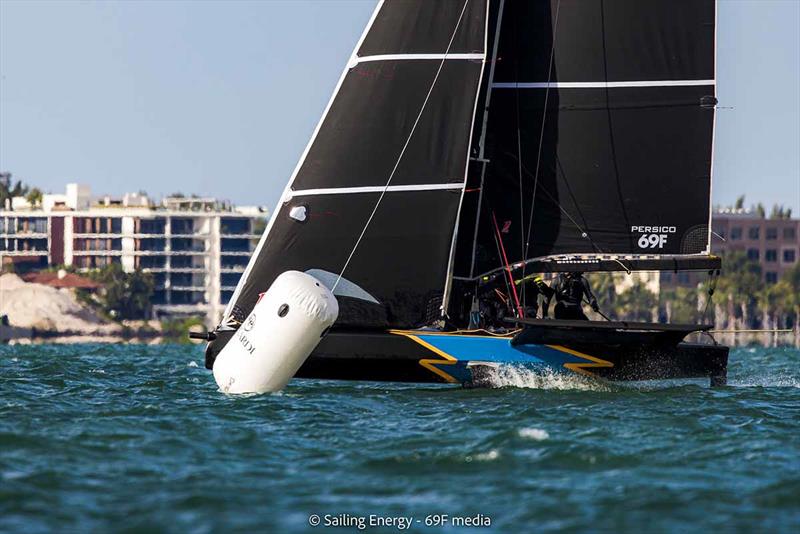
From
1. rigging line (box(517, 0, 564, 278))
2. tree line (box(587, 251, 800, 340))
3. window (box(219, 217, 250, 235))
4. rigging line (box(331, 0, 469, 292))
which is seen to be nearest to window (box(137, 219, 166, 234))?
window (box(219, 217, 250, 235))

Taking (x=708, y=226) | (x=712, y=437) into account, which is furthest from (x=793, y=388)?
(x=712, y=437)

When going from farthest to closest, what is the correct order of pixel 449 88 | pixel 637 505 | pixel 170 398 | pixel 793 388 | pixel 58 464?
pixel 793 388, pixel 449 88, pixel 170 398, pixel 58 464, pixel 637 505

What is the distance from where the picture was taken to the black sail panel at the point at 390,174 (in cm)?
2192

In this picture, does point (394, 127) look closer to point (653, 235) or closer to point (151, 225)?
point (653, 235)

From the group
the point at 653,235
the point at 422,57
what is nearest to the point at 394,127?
the point at 422,57

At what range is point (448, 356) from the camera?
2112cm

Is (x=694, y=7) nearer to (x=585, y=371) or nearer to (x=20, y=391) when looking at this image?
(x=585, y=371)

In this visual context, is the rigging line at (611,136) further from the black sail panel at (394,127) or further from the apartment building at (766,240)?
the apartment building at (766,240)

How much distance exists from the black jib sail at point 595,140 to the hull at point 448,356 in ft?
6.26

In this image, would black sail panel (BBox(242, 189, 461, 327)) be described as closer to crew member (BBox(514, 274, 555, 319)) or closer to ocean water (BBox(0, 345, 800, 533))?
ocean water (BBox(0, 345, 800, 533))

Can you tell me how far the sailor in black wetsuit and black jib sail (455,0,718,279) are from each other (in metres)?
0.23

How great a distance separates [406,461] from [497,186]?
9596 mm

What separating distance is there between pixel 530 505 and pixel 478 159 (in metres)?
11.0

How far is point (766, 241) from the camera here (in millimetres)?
143500
